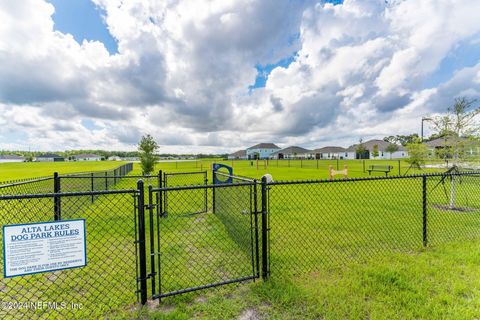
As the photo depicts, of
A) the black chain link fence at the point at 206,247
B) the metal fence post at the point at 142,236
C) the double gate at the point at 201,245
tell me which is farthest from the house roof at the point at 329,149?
the metal fence post at the point at 142,236

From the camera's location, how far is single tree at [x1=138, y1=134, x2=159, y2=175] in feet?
62.1

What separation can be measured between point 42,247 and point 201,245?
2.70 m

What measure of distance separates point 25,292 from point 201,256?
235cm

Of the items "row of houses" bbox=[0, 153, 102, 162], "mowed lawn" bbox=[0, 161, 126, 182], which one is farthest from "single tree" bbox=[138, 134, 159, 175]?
"row of houses" bbox=[0, 153, 102, 162]

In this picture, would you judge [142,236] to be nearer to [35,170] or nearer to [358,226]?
[358,226]

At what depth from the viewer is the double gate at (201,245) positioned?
2.75 metres

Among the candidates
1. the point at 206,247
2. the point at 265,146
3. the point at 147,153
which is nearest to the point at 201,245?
the point at 206,247

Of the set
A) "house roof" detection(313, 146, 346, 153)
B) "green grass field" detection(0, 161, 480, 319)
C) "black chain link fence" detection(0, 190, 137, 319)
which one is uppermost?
"house roof" detection(313, 146, 346, 153)

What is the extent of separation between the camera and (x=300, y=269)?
3.52m

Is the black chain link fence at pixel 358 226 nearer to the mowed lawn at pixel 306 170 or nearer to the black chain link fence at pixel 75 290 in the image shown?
the black chain link fence at pixel 75 290

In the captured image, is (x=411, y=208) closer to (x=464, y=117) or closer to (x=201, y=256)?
(x=464, y=117)

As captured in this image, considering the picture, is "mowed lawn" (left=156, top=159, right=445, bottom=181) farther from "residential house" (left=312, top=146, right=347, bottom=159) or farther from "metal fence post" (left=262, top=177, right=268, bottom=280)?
"residential house" (left=312, top=146, right=347, bottom=159)

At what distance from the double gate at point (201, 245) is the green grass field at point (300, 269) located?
3 centimetres

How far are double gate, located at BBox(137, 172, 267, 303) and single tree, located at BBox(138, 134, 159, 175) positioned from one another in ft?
44.2
